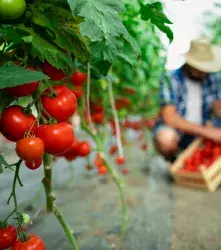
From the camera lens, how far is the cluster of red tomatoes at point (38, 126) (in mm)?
792

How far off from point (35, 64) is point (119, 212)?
1370mm

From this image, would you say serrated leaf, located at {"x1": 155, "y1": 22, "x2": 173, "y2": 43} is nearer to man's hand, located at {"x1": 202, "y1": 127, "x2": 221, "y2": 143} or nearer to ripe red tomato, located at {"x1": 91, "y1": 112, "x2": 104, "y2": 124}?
ripe red tomato, located at {"x1": 91, "y1": 112, "x2": 104, "y2": 124}

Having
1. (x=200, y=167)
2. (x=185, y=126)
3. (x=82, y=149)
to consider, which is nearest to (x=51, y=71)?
(x=82, y=149)

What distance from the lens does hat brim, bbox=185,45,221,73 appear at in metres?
3.01

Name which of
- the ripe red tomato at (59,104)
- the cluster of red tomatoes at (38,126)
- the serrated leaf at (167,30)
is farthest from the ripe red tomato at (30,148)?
the serrated leaf at (167,30)

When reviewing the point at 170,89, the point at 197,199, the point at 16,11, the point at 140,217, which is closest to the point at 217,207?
the point at 197,199

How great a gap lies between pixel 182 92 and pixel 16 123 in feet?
8.57

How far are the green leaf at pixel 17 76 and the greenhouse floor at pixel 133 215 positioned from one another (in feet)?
3.22

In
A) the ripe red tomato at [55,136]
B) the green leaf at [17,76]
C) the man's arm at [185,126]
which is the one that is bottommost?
the man's arm at [185,126]

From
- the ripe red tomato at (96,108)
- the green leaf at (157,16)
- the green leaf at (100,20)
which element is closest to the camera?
the green leaf at (100,20)

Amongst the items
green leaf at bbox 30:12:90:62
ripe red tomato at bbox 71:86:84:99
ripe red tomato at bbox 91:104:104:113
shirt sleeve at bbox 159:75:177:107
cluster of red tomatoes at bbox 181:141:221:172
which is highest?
green leaf at bbox 30:12:90:62

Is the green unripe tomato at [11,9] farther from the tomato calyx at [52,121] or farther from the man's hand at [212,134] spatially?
the man's hand at [212,134]

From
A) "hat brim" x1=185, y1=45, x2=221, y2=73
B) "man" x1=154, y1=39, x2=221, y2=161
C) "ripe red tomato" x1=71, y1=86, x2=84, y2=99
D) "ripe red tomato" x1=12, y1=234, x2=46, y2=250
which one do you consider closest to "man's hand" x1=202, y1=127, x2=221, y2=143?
"man" x1=154, y1=39, x2=221, y2=161

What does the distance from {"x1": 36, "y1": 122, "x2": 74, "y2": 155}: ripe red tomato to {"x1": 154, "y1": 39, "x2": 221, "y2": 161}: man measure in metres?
2.36
